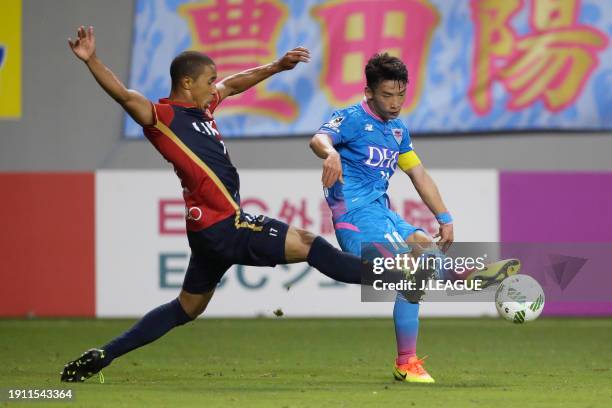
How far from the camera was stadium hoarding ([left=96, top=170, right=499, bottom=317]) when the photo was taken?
11.0 metres

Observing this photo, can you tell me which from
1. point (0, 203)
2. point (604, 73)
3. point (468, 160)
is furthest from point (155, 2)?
point (604, 73)

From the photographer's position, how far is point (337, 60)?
11.9 m

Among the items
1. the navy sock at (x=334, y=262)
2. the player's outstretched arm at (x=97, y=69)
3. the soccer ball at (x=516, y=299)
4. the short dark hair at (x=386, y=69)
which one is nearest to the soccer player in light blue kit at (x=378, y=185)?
the short dark hair at (x=386, y=69)

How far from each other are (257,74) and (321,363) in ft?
6.33

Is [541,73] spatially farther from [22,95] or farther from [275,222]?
[275,222]

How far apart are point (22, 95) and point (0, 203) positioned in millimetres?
1417

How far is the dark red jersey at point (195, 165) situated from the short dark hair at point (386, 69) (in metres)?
0.96

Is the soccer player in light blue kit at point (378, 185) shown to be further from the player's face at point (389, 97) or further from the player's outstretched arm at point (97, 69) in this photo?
the player's outstretched arm at point (97, 69)

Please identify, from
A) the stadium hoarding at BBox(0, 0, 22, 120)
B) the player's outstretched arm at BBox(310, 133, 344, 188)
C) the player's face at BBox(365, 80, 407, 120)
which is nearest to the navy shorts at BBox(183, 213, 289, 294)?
the player's outstretched arm at BBox(310, 133, 344, 188)

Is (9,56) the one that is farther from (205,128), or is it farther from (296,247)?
(296,247)

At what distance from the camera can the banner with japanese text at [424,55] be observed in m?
11.8

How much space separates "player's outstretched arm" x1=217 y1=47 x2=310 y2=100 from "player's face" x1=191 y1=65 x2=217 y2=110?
0.43m

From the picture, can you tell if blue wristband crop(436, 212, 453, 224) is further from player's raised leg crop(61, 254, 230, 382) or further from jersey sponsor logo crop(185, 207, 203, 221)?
jersey sponsor logo crop(185, 207, 203, 221)

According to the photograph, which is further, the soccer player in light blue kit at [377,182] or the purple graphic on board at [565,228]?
the purple graphic on board at [565,228]
